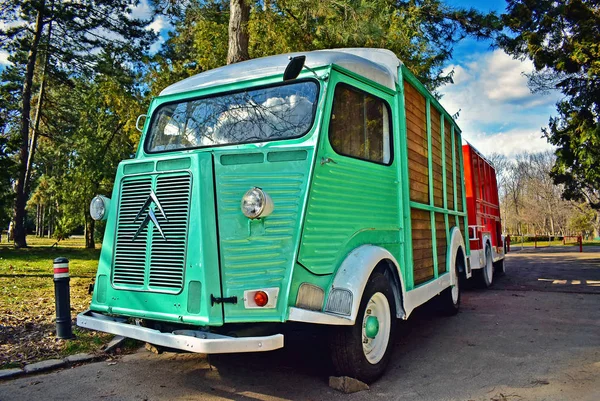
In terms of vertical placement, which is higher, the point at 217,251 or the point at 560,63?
the point at 560,63

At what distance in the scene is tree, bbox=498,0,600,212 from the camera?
39.3 ft

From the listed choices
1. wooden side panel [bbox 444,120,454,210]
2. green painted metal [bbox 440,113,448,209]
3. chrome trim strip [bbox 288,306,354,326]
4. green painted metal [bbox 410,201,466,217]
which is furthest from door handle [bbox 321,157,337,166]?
wooden side panel [bbox 444,120,454,210]

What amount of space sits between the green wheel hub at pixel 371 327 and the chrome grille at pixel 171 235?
1612 mm

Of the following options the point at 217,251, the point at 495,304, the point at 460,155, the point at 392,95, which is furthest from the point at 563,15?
the point at 217,251

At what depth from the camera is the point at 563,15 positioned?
40.2ft

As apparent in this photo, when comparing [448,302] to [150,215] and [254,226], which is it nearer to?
[254,226]

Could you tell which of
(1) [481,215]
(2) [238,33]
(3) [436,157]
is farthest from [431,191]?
(2) [238,33]

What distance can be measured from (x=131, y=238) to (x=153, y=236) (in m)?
0.26

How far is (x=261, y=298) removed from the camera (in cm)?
336

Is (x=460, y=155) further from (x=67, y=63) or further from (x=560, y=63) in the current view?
(x=67, y=63)

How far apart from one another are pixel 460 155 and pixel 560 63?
7.04 meters

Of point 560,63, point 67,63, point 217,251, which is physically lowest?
point 217,251

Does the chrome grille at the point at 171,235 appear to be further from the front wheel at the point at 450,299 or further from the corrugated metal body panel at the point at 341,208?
Result: the front wheel at the point at 450,299

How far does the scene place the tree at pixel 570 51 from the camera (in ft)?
39.3
